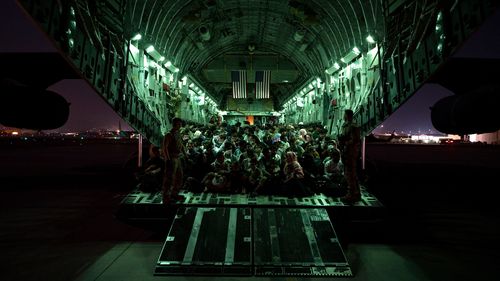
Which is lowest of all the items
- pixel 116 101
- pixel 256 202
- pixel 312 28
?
pixel 256 202

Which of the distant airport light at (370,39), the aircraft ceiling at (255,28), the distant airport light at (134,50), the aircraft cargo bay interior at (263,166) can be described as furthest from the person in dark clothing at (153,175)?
the distant airport light at (370,39)

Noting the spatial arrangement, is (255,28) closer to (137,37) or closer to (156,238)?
(137,37)

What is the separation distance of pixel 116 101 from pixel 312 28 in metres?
15.4

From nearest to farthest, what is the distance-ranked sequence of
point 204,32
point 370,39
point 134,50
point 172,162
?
point 172,162
point 370,39
point 134,50
point 204,32

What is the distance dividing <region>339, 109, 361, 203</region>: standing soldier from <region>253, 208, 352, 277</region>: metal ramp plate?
1088 millimetres

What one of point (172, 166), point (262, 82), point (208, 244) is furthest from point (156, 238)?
point (262, 82)

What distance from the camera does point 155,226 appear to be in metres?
7.64

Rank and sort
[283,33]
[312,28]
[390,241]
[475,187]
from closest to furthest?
[390,241]
[475,187]
[312,28]
[283,33]

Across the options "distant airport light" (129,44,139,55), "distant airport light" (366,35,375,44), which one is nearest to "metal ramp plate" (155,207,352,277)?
"distant airport light" (366,35,375,44)

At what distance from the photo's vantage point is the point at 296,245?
Result: 231 inches

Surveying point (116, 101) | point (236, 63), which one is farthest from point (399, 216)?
point (236, 63)

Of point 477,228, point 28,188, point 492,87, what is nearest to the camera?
point 492,87

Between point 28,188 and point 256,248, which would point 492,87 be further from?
point 28,188

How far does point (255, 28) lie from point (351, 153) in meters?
20.6
